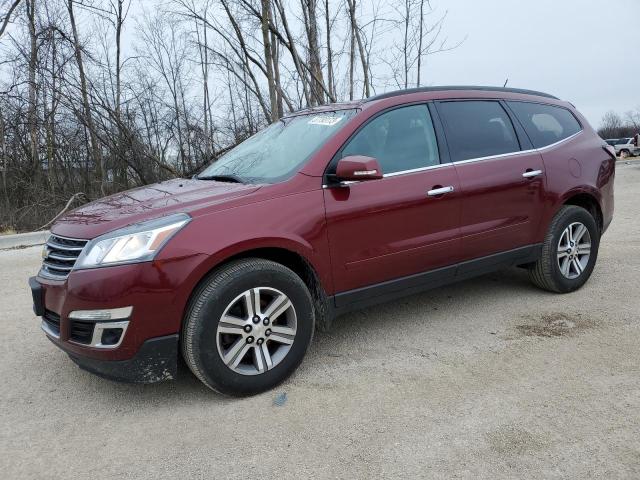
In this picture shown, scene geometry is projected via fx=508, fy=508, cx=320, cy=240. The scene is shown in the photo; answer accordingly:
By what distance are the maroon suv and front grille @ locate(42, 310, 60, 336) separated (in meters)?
0.02

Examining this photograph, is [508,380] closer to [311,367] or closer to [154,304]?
[311,367]

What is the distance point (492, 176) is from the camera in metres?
3.86

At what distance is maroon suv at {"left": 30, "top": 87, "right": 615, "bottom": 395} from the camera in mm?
2650

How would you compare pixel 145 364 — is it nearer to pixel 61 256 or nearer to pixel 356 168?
Answer: pixel 61 256

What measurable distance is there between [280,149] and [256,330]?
4.56ft

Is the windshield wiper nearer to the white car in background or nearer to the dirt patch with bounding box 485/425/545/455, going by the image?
the dirt patch with bounding box 485/425/545/455

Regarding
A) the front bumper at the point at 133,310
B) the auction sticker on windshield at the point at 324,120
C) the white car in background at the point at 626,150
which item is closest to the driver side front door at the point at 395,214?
the auction sticker on windshield at the point at 324,120

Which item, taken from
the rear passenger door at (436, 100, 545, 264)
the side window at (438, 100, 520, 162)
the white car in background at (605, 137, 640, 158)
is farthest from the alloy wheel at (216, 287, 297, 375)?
the white car in background at (605, 137, 640, 158)

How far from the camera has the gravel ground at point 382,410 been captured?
230cm

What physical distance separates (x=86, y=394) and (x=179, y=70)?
20949mm

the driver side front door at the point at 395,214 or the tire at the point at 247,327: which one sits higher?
the driver side front door at the point at 395,214

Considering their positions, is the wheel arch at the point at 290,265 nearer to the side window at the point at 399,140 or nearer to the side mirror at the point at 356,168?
the side mirror at the point at 356,168

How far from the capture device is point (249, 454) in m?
2.40

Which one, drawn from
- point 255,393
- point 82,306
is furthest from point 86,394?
point 255,393
